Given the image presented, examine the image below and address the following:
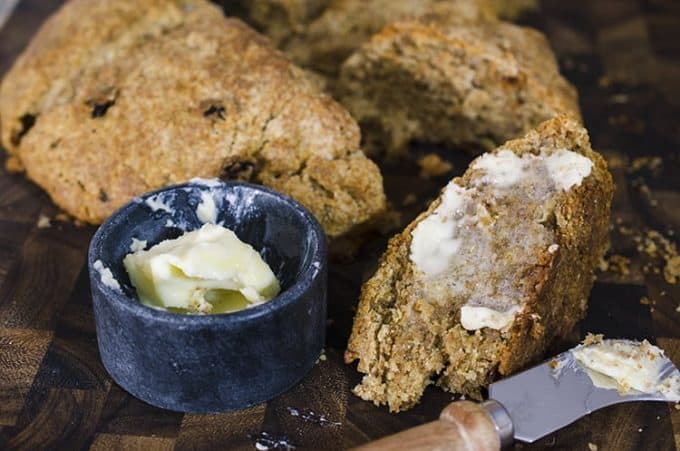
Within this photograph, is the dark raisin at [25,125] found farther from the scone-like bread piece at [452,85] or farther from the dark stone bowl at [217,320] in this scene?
the scone-like bread piece at [452,85]

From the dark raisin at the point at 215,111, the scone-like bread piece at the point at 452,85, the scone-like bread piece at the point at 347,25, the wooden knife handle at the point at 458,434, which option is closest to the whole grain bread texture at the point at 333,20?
the scone-like bread piece at the point at 347,25

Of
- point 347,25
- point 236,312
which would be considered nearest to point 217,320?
point 236,312

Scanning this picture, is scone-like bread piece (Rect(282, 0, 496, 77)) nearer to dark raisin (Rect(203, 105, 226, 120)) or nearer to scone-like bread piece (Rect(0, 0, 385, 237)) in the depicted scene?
scone-like bread piece (Rect(0, 0, 385, 237))

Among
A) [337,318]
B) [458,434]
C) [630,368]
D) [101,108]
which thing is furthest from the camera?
[101,108]

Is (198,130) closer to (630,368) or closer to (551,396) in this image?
(551,396)

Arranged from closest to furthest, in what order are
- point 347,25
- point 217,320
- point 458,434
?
point 458,434 < point 217,320 < point 347,25

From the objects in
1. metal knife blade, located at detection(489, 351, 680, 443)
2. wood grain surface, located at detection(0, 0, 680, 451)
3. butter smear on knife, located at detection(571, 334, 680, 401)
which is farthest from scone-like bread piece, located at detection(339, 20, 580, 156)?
metal knife blade, located at detection(489, 351, 680, 443)
